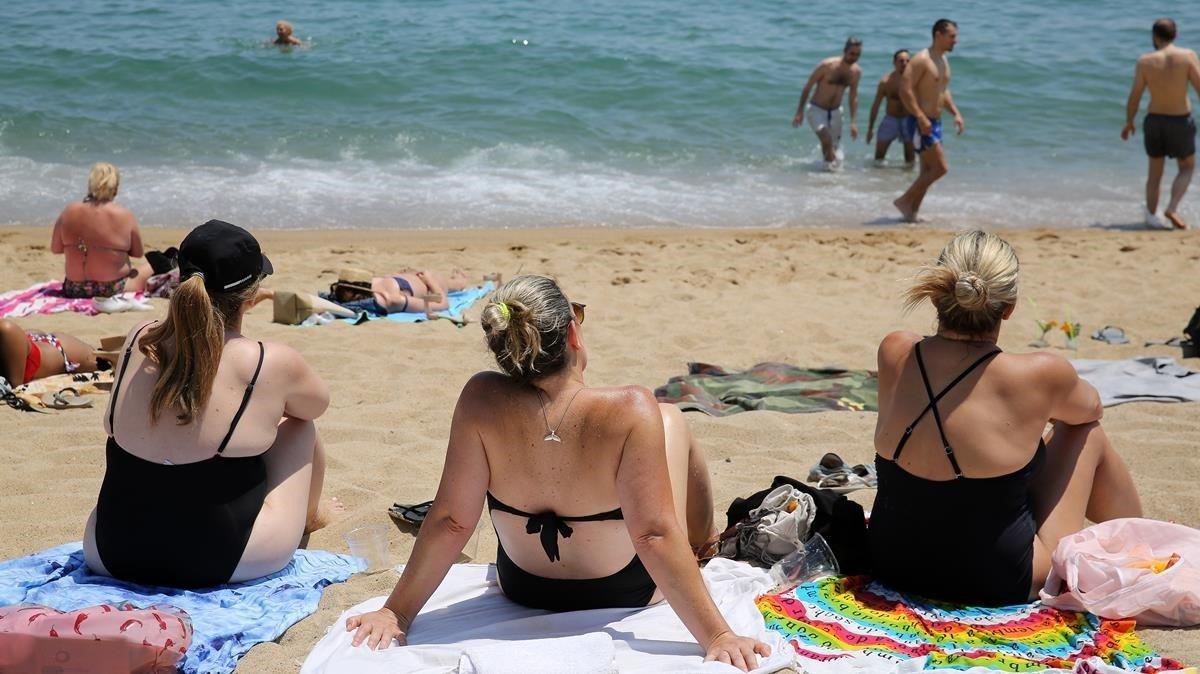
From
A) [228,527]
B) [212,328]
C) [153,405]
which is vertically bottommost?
[228,527]

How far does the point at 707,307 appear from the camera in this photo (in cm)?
735

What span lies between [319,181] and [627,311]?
5.71m

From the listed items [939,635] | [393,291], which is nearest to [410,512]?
[939,635]

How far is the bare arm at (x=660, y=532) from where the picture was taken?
8.69ft

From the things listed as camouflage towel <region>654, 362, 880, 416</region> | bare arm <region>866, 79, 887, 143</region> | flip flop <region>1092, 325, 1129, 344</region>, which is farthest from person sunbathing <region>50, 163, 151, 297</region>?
bare arm <region>866, 79, 887, 143</region>

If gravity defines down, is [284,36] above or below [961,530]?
above

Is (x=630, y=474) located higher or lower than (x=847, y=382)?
higher

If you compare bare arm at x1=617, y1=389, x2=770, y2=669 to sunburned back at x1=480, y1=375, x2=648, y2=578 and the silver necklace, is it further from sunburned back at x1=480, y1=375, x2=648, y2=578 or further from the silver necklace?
the silver necklace

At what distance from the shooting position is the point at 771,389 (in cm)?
554

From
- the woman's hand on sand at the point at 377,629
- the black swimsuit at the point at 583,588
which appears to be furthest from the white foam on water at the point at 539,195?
the woman's hand on sand at the point at 377,629

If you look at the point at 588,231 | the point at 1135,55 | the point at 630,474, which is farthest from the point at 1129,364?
the point at 1135,55

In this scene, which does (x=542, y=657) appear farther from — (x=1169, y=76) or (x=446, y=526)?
(x=1169, y=76)

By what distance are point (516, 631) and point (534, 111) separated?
12.4 m

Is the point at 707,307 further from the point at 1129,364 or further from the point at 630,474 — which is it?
the point at 630,474
